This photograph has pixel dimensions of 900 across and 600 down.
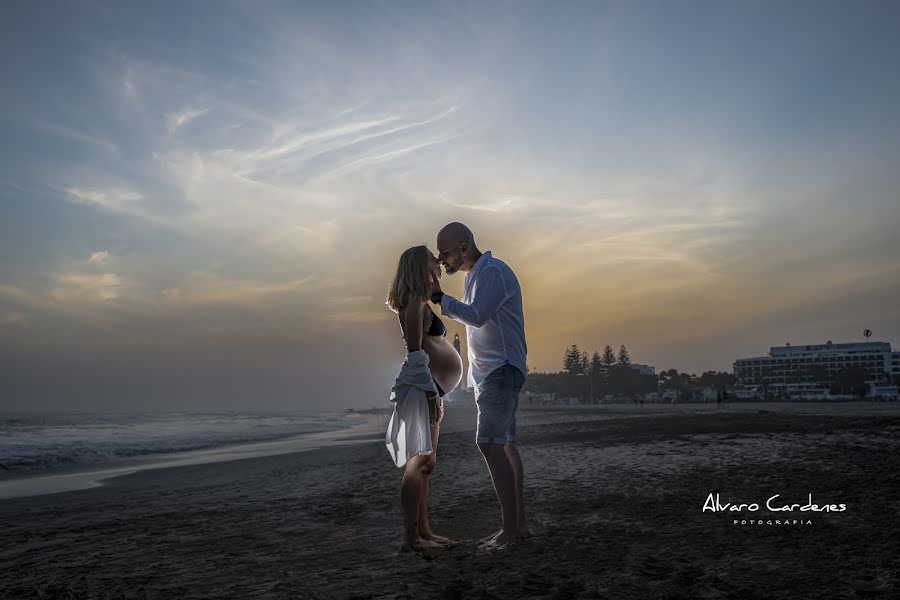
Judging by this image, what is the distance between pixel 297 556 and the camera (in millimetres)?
3875

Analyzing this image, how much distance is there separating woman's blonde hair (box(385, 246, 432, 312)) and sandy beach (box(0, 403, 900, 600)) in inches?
66.2

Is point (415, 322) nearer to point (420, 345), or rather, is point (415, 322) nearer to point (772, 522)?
point (420, 345)

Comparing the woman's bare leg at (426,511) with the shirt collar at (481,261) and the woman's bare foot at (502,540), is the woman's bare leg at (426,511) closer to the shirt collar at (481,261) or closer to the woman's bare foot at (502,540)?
the woman's bare foot at (502,540)

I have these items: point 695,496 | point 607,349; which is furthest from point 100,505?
point 607,349

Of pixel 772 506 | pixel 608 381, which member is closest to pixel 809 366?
pixel 608 381

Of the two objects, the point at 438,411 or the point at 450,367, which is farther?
the point at 450,367

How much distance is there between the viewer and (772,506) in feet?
15.6

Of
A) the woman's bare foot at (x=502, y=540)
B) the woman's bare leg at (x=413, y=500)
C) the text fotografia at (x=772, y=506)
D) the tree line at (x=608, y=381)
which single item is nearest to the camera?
the woman's bare foot at (x=502, y=540)

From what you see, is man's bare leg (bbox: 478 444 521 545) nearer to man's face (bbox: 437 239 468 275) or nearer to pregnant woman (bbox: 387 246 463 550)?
pregnant woman (bbox: 387 246 463 550)

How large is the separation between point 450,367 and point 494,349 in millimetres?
399

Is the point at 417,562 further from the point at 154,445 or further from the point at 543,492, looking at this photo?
the point at 154,445

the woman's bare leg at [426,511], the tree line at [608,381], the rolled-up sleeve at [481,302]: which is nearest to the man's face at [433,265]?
the rolled-up sleeve at [481,302]

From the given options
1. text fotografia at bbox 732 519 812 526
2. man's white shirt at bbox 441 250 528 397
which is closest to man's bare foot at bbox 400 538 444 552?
man's white shirt at bbox 441 250 528 397

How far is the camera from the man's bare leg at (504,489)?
3.82 metres
